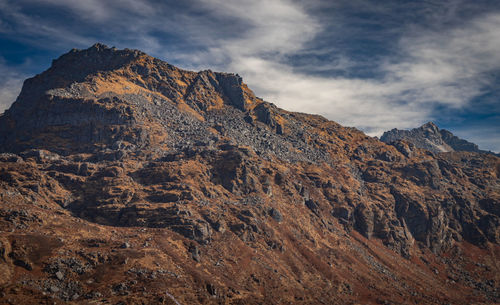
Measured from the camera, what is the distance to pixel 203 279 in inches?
4178

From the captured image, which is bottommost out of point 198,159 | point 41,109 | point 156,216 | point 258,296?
point 258,296

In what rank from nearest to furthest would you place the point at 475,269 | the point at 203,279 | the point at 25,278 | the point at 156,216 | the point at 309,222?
1. the point at 25,278
2. the point at 203,279
3. the point at 156,216
4. the point at 309,222
5. the point at 475,269

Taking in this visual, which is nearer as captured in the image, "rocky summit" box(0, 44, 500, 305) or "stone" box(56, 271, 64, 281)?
"stone" box(56, 271, 64, 281)

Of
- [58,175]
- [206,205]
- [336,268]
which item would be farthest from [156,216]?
[336,268]

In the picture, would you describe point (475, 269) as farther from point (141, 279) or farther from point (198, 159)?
point (141, 279)

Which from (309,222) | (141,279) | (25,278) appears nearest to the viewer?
(25,278)

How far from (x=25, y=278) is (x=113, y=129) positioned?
114 meters

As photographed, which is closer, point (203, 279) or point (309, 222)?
point (203, 279)

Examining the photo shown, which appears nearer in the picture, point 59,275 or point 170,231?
point 59,275

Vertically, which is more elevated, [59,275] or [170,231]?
[170,231]

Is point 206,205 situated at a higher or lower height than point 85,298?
higher

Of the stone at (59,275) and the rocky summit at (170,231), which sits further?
the rocky summit at (170,231)

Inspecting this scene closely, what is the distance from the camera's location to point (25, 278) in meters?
84.3

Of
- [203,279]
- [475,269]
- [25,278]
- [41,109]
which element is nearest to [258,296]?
[203,279]
